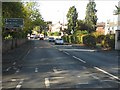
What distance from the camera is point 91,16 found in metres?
120

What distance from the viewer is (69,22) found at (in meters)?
98.1

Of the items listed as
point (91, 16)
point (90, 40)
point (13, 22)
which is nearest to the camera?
point (13, 22)

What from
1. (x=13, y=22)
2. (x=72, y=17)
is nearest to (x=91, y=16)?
(x=72, y=17)

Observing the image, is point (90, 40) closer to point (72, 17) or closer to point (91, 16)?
point (72, 17)

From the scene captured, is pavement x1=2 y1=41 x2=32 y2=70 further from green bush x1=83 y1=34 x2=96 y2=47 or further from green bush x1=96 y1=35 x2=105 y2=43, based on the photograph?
green bush x1=83 y1=34 x2=96 y2=47

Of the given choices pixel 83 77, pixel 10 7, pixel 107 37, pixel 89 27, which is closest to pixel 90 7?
pixel 89 27

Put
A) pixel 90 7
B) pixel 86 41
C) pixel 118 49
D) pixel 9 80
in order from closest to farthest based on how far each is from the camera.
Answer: pixel 9 80 < pixel 118 49 < pixel 86 41 < pixel 90 7

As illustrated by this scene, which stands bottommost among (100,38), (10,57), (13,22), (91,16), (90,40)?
(10,57)

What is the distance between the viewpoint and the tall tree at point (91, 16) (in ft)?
370

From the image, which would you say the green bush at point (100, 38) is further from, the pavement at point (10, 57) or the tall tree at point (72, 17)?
the tall tree at point (72, 17)

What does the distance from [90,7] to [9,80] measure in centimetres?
11246

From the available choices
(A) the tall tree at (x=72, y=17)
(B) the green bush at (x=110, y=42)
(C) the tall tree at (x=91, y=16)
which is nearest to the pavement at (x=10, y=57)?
(B) the green bush at (x=110, y=42)

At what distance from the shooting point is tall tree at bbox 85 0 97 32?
113 metres

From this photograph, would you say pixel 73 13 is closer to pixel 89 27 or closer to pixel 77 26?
pixel 77 26
